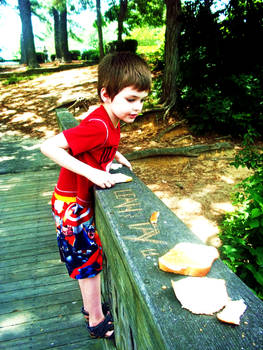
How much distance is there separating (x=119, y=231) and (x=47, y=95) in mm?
13001

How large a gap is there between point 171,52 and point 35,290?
25.5ft

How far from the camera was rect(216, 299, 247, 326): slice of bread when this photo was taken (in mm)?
794

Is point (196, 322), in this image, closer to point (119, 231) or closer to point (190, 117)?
point (119, 231)

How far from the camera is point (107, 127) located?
1695mm

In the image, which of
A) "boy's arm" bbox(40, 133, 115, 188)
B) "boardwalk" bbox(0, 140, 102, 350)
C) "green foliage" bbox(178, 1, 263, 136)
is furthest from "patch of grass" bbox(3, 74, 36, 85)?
"boy's arm" bbox(40, 133, 115, 188)

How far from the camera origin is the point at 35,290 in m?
2.72

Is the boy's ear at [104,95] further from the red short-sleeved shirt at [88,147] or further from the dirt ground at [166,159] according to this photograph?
the dirt ground at [166,159]

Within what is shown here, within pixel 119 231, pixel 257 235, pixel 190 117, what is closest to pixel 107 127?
pixel 119 231

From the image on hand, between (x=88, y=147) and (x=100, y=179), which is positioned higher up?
(x=88, y=147)

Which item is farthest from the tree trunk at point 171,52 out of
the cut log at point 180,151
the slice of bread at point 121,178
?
the slice of bread at point 121,178

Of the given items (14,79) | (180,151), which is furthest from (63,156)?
(14,79)

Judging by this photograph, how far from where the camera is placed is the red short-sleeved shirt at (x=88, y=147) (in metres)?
1.62

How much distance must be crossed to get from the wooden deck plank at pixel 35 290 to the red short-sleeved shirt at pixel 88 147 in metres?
1.21

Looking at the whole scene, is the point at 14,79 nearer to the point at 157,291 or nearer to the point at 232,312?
the point at 157,291
